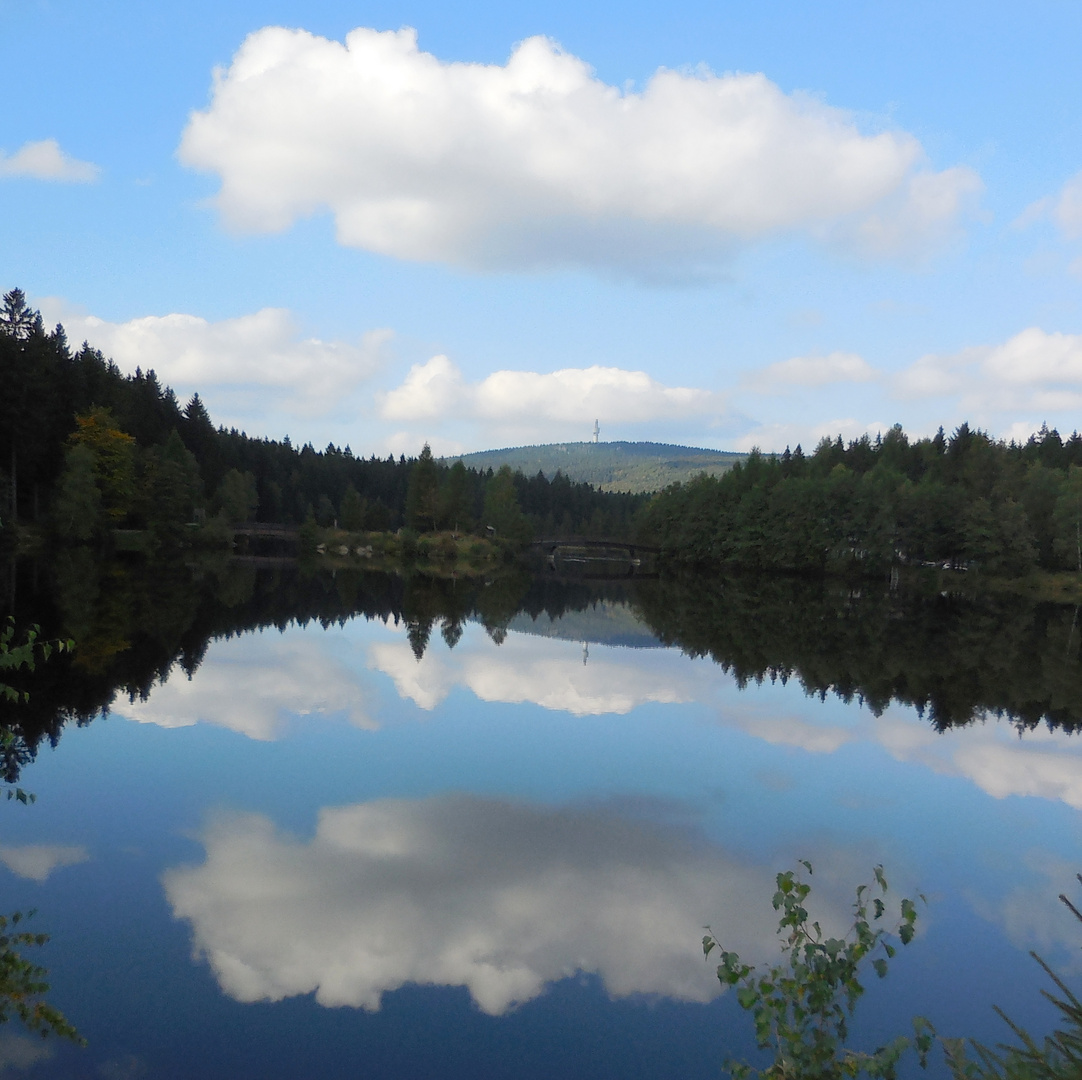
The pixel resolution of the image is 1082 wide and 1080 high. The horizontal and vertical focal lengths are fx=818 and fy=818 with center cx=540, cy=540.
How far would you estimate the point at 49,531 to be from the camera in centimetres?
6103

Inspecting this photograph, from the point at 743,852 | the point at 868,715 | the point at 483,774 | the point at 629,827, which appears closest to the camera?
the point at 743,852

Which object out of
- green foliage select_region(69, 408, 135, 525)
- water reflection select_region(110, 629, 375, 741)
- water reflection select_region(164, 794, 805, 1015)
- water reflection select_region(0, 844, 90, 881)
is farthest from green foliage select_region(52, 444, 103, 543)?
water reflection select_region(164, 794, 805, 1015)

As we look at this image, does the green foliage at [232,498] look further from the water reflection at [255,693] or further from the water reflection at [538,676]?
the water reflection at [255,693]

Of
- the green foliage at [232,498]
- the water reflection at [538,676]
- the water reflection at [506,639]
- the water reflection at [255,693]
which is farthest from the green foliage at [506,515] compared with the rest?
the water reflection at [255,693]

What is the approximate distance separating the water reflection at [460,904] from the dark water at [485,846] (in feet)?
0.14

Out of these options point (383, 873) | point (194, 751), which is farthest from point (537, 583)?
point (383, 873)

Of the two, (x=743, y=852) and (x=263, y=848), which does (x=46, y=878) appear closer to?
(x=263, y=848)

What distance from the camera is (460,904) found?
9.38 metres

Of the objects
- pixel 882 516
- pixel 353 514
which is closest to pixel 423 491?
pixel 353 514

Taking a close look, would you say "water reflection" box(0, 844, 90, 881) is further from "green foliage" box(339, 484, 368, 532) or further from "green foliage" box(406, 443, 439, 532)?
"green foliage" box(339, 484, 368, 532)

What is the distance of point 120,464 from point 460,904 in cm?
6579

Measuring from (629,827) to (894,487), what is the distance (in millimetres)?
79505

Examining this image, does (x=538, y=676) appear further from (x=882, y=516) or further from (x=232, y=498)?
(x=232, y=498)

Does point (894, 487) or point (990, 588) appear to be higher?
point (894, 487)
